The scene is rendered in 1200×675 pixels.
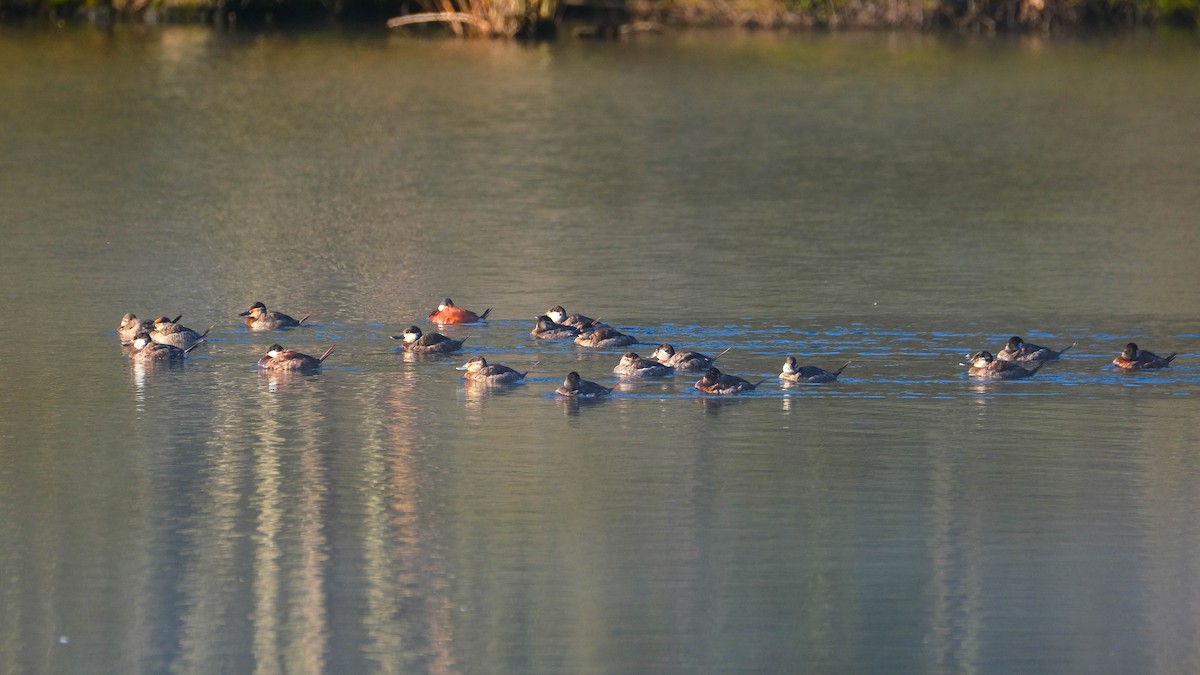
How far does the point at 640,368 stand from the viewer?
54.2 feet

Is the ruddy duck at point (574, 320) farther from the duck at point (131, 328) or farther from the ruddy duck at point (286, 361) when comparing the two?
the duck at point (131, 328)

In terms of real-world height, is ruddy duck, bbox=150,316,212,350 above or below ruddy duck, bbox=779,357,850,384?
above

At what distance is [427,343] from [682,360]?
2.25 meters

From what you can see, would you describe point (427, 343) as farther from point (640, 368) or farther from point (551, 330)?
point (640, 368)

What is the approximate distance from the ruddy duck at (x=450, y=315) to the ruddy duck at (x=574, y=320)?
0.74m

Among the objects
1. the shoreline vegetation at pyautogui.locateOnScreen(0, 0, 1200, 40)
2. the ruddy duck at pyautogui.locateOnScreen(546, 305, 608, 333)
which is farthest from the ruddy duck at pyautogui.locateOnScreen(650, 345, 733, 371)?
the shoreline vegetation at pyautogui.locateOnScreen(0, 0, 1200, 40)

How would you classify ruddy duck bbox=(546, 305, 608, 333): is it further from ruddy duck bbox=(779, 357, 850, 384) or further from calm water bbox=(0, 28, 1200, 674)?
ruddy duck bbox=(779, 357, 850, 384)

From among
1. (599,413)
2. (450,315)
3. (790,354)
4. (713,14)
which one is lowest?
(599,413)

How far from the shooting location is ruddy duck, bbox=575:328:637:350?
17562mm

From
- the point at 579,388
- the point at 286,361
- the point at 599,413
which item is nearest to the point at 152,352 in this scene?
the point at 286,361

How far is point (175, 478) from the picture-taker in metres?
13.8

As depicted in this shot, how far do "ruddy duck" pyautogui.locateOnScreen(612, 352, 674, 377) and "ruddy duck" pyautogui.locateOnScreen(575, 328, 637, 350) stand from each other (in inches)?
40.0

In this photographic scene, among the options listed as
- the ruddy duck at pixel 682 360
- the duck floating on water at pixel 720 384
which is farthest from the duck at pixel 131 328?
the duck floating on water at pixel 720 384

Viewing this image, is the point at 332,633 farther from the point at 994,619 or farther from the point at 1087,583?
the point at 1087,583
